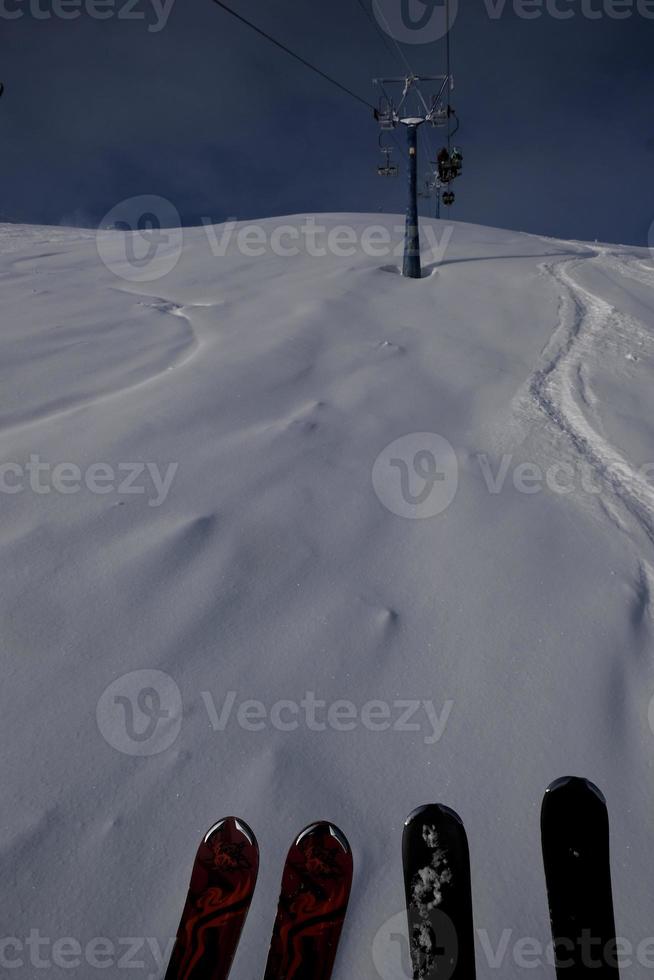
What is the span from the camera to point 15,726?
199cm

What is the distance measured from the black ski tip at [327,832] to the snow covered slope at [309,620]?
5 centimetres

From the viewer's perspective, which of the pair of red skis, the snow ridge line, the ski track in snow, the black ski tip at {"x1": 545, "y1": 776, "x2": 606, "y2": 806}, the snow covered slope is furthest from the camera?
the ski track in snow

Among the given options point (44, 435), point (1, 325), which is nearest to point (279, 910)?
point (44, 435)

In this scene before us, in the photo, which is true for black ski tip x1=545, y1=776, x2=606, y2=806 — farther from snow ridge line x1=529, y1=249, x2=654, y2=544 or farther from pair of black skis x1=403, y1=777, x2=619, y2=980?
snow ridge line x1=529, y1=249, x2=654, y2=544

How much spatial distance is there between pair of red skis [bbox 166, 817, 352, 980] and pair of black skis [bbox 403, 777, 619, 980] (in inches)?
9.3

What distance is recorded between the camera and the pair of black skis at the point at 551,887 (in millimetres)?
1618

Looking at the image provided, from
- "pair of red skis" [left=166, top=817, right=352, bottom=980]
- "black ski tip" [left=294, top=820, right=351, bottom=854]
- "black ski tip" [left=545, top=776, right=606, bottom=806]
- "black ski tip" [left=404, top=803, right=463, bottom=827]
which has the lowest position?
"pair of red skis" [left=166, top=817, right=352, bottom=980]

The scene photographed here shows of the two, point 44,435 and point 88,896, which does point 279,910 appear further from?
point 44,435

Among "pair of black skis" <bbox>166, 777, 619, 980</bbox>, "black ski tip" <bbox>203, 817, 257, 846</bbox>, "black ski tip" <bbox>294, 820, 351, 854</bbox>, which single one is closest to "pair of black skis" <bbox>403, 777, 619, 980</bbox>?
"pair of black skis" <bbox>166, 777, 619, 980</bbox>

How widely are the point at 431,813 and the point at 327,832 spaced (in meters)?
0.34

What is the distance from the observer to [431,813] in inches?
70.7

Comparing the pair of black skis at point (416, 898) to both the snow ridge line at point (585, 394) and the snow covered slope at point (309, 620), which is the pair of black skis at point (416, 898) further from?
the snow ridge line at point (585, 394)

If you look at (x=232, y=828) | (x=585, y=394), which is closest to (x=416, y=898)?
(x=232, y=828)

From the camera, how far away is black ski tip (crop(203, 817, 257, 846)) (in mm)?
1747
